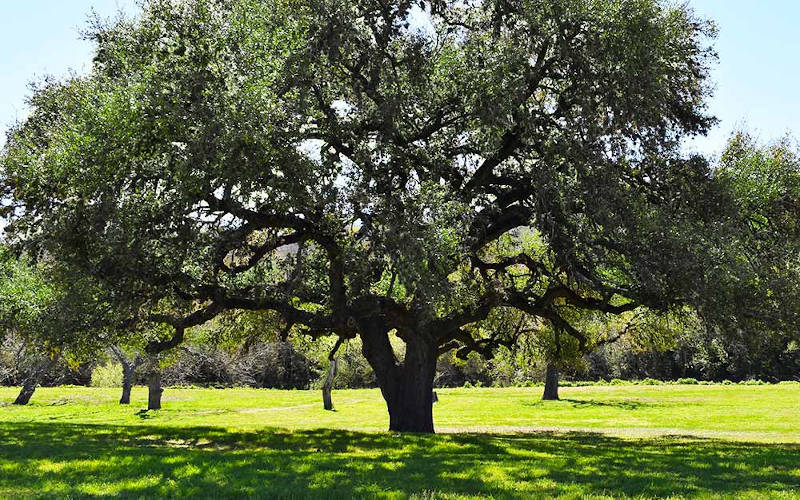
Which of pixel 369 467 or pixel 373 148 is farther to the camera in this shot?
pixel 373 148

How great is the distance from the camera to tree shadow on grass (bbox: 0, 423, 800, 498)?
9.74 m

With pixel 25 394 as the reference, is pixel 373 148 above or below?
above

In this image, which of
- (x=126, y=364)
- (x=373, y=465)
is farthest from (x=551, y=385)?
(x=373, y=465)

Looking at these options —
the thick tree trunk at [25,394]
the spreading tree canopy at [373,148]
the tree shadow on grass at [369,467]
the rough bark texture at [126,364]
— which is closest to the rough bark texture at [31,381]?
the thick tree trunk at [25,394]

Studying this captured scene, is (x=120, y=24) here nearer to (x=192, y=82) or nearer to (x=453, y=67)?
(x=192, y=82)

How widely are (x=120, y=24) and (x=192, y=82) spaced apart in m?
3.35

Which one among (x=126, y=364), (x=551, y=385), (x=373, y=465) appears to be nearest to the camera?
(x=373, y=465)

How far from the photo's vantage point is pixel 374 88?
16406mm

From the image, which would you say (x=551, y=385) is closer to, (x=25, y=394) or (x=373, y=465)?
(x=25, y=394)

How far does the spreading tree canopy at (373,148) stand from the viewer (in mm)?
13594

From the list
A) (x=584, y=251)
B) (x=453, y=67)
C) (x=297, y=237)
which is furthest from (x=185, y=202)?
(x=584, y=251)

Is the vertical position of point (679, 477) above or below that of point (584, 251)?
below

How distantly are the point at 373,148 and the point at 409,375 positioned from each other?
7081mm

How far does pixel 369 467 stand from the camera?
38.6 feet
